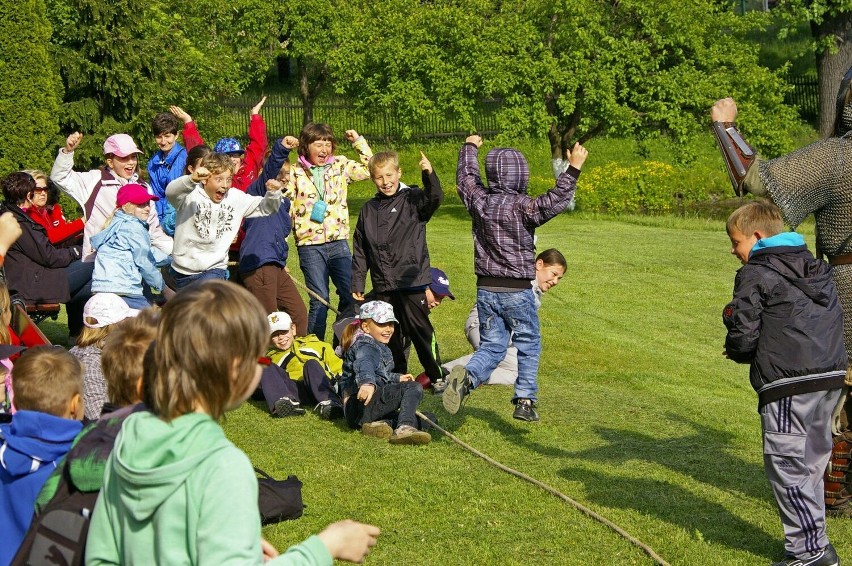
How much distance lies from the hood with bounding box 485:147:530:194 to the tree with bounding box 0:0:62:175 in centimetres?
1318

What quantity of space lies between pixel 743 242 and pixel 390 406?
127 inches

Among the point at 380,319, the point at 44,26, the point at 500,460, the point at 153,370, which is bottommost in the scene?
the point at 500,460

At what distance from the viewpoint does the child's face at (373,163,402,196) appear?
8.98 meters

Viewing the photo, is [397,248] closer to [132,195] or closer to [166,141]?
[132,195]

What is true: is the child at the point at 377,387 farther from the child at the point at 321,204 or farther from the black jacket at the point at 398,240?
the child at the point at 321,204

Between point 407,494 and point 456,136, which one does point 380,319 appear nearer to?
point 407,494

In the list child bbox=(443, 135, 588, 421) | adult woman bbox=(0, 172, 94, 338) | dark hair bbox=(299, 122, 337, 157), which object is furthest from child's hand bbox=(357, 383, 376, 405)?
adult woman bbox=(0, 172, 94, 338)

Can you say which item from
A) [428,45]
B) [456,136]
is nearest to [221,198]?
[428,45]

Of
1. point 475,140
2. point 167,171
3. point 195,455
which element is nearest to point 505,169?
point 475,140

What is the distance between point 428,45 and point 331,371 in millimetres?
16620

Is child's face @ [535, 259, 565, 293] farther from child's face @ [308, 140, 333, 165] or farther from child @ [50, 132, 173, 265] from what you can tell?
child @ [50, 132, 173, 265]

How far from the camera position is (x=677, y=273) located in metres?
17.9

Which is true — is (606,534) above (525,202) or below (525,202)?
below

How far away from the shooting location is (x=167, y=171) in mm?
10562
